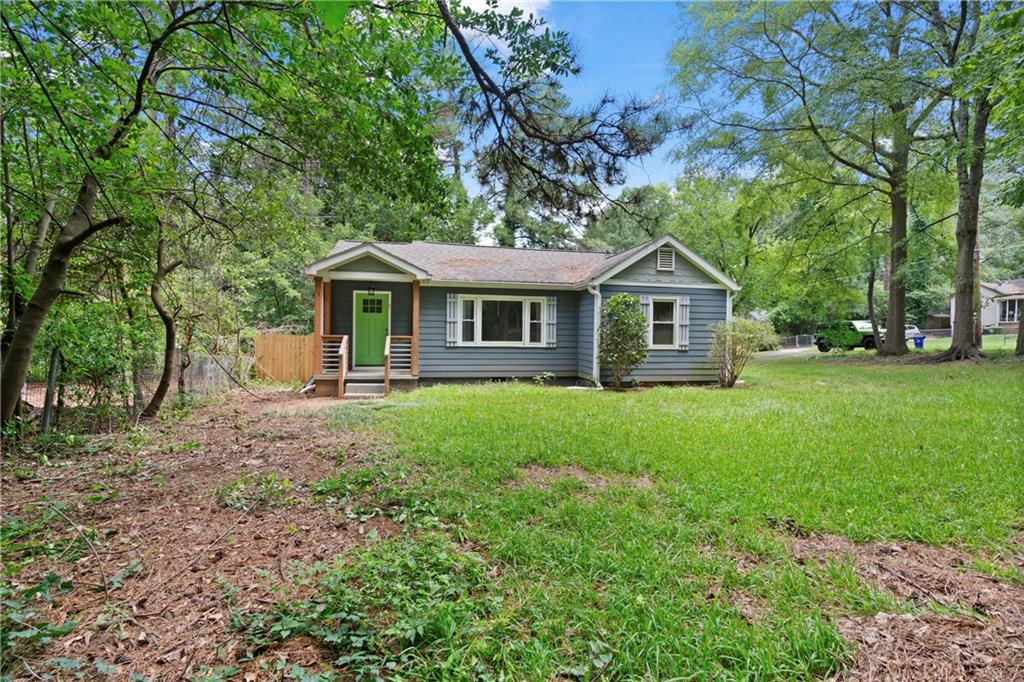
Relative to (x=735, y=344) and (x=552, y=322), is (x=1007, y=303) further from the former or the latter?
(x=552, y=322)

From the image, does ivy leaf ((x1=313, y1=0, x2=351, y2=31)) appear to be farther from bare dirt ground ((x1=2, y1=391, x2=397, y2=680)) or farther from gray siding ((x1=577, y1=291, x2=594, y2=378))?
gray siding ((x1=577, y1=291, x2=594, y2=378))

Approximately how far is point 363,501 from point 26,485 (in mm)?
2983

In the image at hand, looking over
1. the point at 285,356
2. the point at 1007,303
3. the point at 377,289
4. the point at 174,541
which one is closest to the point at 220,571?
the point at 174,541

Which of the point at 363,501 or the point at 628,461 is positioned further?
the point at 628,461

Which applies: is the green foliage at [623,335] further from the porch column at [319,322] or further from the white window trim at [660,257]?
the porch column at [319,322]

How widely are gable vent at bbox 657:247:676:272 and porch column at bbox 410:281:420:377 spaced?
6000 millimetres

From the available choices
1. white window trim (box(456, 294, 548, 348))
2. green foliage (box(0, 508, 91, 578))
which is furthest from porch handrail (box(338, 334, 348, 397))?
green foliage (box(0, 508, 91, 578))

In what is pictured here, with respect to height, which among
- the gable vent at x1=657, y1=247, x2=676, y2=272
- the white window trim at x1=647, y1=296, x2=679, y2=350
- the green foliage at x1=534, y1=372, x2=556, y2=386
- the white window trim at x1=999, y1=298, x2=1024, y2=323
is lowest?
the green foliage at x1=534, y1=372, x2=556, y2=386

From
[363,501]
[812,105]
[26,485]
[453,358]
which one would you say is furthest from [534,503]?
[812,105]

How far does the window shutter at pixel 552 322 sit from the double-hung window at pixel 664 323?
243 centimetres

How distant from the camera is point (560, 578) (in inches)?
104

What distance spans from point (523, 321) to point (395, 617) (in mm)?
9983

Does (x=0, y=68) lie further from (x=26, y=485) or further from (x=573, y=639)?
(x=573, y=639)

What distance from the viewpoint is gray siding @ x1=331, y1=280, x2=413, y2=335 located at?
11.4 metres
